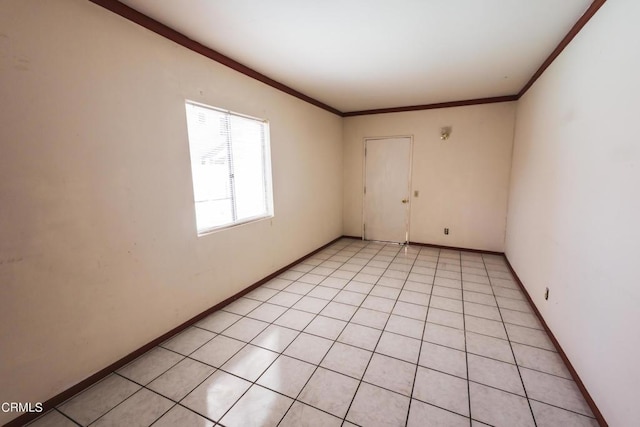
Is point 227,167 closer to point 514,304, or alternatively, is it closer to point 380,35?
point 380,35

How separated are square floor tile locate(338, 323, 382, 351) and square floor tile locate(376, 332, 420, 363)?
60mm

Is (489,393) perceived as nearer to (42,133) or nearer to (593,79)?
(593,79)

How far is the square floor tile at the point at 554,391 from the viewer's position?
1.63 metres

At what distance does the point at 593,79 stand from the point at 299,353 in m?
2.90

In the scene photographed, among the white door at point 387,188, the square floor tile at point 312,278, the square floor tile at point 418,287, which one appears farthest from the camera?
the white door at point 387,188

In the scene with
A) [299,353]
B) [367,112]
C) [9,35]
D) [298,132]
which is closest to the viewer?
[9,35]

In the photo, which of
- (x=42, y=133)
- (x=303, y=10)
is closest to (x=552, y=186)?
(x=303, y=10)

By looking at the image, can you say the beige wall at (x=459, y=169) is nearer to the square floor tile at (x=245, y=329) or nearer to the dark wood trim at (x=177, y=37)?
the dark wood trim at (x=177, y=37)

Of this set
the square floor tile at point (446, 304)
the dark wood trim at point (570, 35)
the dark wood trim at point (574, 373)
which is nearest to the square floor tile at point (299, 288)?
the square floor tile at point (446, 304)

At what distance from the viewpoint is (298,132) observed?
3979mm

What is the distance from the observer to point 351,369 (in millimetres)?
1956

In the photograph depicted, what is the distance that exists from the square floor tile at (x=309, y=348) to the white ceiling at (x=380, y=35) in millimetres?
2602

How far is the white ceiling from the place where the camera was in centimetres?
186

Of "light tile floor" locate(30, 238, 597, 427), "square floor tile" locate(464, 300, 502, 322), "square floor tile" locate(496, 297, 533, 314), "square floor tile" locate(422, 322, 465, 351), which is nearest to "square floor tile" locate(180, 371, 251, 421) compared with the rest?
"light tile floor" locate(30, 238, 597, 427)
